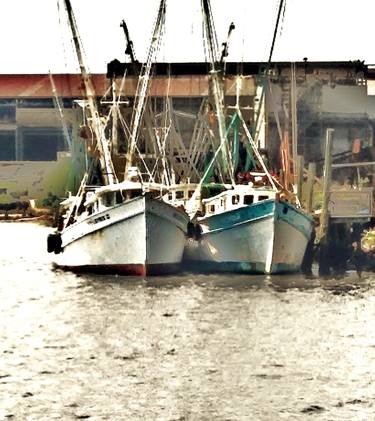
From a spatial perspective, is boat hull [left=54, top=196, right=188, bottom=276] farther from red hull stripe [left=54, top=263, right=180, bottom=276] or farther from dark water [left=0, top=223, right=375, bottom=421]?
dark water [left=0, top=223, right=375, bottom=421]

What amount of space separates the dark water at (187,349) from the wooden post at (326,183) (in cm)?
451

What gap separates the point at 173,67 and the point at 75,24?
47.5 meters

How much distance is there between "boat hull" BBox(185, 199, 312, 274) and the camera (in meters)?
51.7

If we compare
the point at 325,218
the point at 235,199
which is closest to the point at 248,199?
the point at 235,199

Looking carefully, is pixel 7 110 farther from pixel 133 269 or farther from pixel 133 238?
pixel 133 238

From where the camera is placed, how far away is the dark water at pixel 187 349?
82.7 feet

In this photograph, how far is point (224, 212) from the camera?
174 ft

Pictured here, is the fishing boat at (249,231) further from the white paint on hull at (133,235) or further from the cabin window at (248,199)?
the white paint on hull at (133,235)

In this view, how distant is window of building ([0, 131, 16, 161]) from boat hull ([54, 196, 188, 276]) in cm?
6235

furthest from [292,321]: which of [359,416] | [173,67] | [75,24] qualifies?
[173,67]

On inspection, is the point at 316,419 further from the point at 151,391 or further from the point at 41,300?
the point at 41,300

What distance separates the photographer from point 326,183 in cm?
5419

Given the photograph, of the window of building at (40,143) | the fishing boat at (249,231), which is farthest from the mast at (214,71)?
the window of building at (40,143)

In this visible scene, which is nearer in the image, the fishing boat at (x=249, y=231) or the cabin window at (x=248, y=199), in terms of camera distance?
the fishing boat at (x=249, y=231)
